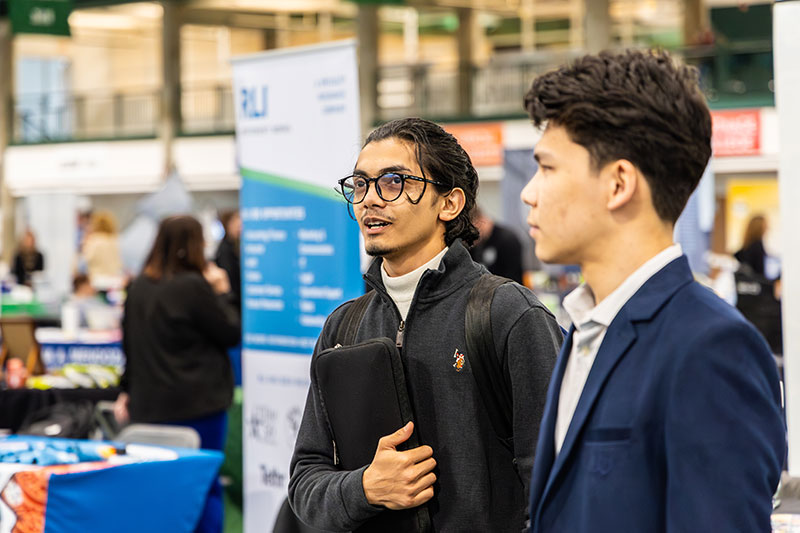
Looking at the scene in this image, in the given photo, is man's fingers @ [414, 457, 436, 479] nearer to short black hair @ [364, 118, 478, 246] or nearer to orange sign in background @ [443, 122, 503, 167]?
short black hair @ [364, 118, 478, 246]

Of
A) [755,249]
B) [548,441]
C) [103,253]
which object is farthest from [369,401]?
[103,253]

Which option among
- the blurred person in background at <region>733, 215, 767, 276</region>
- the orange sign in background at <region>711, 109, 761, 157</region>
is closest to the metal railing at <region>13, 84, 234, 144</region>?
the orange sign in background at <region>711, 109, 761, 157</region>

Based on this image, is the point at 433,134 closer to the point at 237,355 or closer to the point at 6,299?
the point at 237,355

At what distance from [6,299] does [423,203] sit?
877 cm

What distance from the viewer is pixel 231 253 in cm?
873

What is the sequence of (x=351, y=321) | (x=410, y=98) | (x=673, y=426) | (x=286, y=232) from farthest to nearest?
(x=410, y=98), (x=286, y=232), (x=351, y=321), (x=673, y=426)

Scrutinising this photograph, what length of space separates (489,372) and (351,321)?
0.32 metres

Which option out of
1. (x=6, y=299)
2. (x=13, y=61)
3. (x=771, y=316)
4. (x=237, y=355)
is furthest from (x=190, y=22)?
(x=771, y=316)

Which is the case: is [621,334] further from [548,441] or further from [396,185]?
[396,185]

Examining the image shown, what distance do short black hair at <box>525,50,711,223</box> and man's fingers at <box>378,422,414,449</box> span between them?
0.70 m

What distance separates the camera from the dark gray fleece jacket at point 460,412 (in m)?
1.85

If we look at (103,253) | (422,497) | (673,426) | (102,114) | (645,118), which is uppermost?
(102,114)

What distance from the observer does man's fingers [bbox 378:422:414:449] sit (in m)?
1.86

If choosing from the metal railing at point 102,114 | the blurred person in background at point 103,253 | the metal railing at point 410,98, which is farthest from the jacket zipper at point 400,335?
the metal railing at point 102,114
